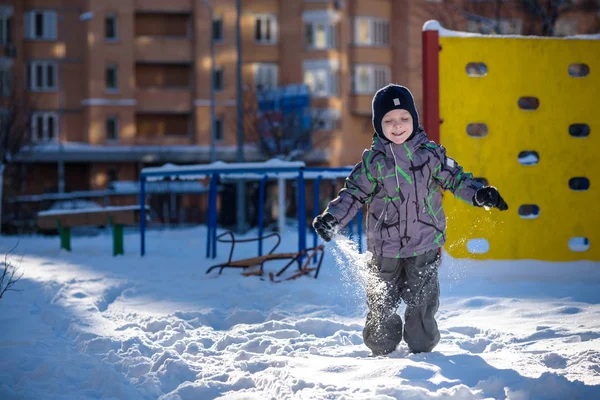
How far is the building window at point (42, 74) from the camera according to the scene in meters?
45.0

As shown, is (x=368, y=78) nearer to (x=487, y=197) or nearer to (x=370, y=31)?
(x=370, y=31)

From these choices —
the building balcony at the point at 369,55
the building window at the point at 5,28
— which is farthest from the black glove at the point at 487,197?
the building window at the point at 5,28

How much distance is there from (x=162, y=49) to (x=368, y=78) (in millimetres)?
9751

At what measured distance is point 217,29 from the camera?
144 ft

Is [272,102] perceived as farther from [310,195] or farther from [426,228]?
[426,228]

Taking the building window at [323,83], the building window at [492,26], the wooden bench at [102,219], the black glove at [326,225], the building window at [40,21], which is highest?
the building window at [40,21]

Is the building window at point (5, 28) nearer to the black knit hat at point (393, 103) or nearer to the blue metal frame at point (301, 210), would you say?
the blue metal frame at point (301, 210)

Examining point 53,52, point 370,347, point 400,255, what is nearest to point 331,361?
point 370,347

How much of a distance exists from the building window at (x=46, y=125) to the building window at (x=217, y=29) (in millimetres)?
8422

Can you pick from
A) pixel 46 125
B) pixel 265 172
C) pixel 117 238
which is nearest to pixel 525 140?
pixel 265 172

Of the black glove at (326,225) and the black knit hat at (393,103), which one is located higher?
the black knit hat at (393,103)

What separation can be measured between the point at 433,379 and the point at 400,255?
1.21m

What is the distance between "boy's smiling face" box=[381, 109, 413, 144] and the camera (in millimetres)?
6270

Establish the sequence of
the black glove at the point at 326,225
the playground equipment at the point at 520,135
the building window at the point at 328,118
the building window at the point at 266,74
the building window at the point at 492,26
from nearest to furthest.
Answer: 1. the black glove at the point at 326,225
2. the playground equipment at the point at 520,135
3. the building window at the point at 492,26
4. the building window at the point at 328,118
5. the building window at the point at 266,74
